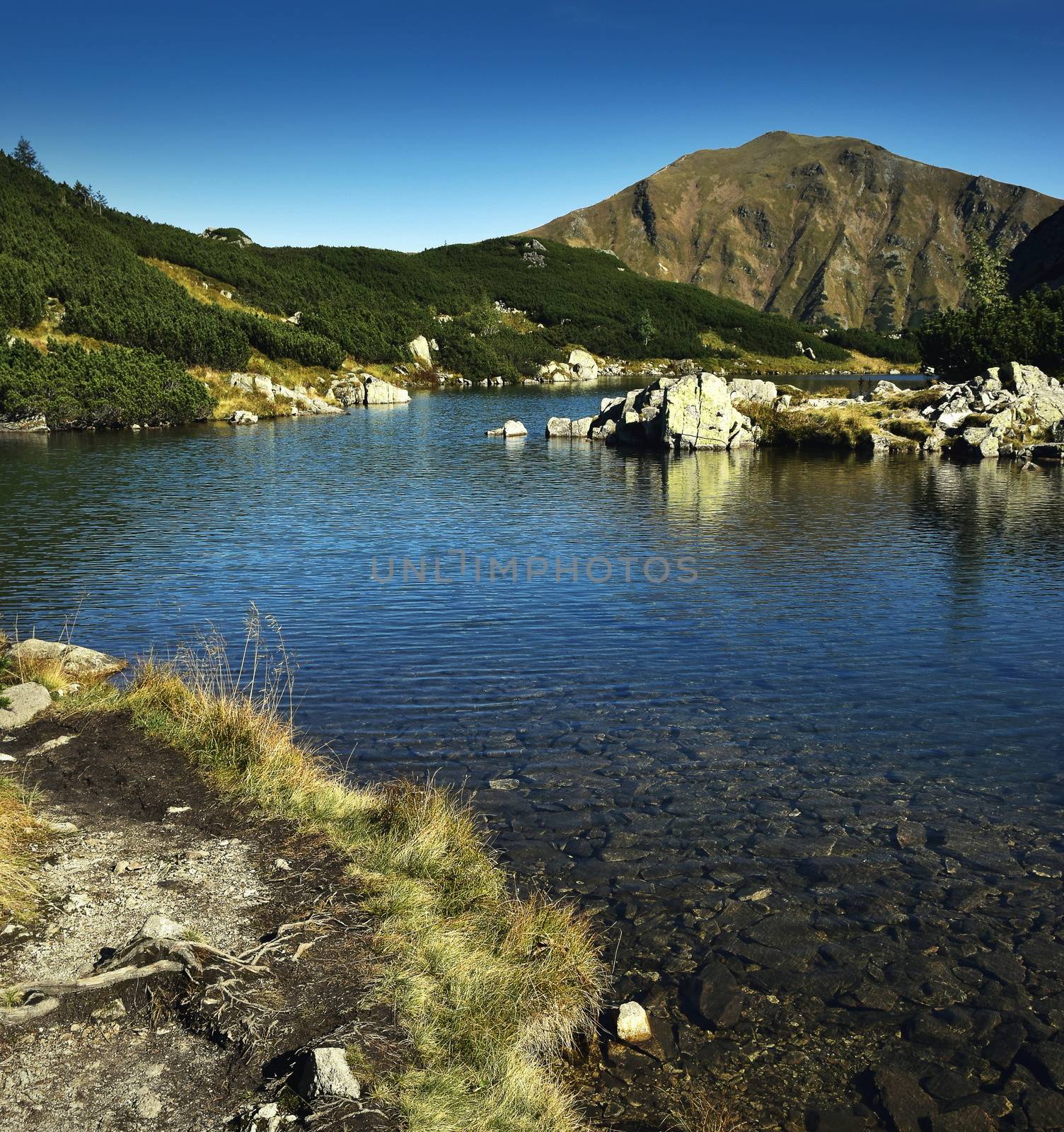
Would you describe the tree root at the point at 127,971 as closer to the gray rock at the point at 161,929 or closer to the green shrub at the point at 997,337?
the gray rock at the point at 161,929

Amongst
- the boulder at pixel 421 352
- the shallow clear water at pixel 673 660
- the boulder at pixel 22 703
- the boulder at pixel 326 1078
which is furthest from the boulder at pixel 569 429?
the boulder at pixel 421 352

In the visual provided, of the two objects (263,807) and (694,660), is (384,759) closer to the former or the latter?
(263,807)

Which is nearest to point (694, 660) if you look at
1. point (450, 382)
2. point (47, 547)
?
point (47, 547)

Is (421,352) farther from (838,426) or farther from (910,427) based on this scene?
(910,427)

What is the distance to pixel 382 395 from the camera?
422 ft

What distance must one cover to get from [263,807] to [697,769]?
7.05 m

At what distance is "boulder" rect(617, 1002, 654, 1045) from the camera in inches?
332

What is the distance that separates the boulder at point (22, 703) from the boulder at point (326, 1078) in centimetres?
1018

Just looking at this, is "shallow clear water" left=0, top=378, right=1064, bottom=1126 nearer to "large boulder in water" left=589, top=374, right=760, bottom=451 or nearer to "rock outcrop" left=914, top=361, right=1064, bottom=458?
"rock outcrop" left=914, top=361, right=1064, bottom=458

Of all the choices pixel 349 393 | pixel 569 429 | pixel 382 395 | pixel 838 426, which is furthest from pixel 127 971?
pixel 349 393

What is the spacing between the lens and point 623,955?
978 cm

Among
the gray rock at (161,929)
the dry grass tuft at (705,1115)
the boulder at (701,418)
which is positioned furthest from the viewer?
the boulder at (701,418)

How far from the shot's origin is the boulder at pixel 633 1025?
27.7 feet

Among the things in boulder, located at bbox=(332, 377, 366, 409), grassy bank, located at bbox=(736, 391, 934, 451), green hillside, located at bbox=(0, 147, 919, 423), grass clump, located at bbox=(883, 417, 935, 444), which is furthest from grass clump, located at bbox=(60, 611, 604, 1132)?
boulder, located at bbox=(332, 377, 366, 409)
